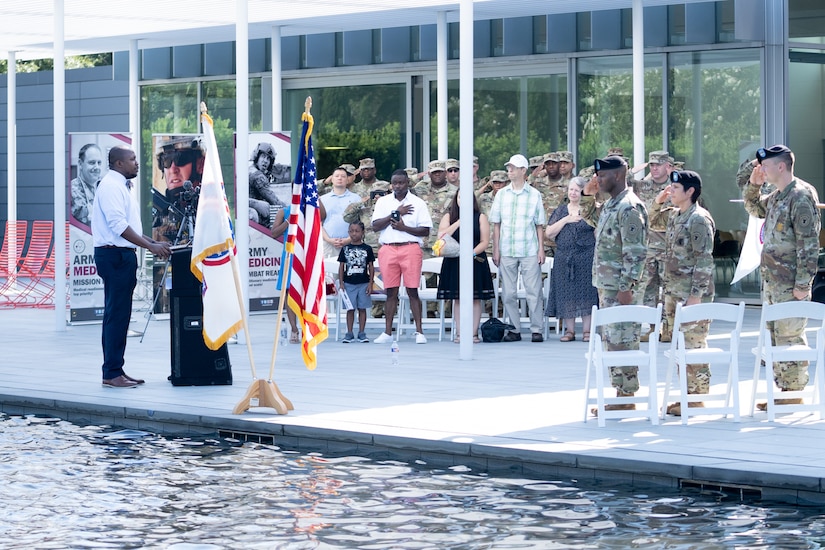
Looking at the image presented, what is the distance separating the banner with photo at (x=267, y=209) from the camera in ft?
53.8

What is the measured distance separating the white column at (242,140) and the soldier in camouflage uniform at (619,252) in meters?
5.51

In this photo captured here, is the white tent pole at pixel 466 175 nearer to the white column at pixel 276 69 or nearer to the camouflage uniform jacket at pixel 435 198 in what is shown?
the camouflage uniform jacket at pixel 435 198

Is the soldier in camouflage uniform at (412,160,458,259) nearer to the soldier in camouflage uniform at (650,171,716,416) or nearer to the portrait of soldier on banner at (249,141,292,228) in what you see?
the portrait of soldier on banner at (249,141,292,228)

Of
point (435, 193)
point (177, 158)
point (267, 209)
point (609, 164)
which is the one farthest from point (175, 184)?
point (609, 164)

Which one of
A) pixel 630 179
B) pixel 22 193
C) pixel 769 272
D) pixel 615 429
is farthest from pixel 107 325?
pixel 22 193

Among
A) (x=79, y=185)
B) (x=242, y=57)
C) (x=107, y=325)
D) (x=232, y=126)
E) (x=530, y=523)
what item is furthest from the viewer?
(x=232, y=126)

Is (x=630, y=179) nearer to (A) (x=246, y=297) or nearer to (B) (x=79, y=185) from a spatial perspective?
(A) (x=246, y=297)

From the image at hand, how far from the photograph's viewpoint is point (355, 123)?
25.3 m

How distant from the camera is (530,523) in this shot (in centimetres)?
724

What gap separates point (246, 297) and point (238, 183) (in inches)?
50.3

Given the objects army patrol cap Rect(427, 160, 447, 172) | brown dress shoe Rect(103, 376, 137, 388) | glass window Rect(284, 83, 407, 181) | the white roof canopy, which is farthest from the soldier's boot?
glass window Rect(284, 83, 407, 181)

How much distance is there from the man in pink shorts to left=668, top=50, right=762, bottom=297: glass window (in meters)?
5.85

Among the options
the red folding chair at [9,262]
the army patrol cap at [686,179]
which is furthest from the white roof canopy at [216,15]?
the army patrol cap at [686,179]

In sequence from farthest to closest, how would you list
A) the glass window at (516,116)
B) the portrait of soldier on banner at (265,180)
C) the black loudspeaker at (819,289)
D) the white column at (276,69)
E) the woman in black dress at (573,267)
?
the glass window at (516,116) < the white column at (276,69) < the black loudspeaker at (819,289) < the portrait of soldier on banner at (265,180) < the woman in black dress at (573,267)
